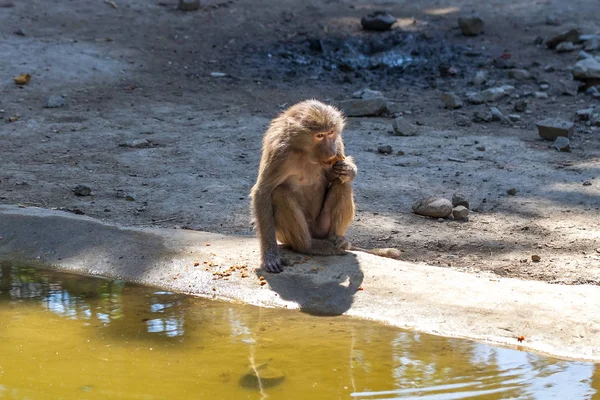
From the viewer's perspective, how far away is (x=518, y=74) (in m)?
14.4

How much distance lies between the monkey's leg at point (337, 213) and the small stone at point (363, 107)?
5526 mm

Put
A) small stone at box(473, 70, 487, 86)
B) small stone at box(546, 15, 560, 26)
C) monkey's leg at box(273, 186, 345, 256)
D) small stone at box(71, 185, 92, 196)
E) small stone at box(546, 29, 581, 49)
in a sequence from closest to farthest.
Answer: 1. monkey's leg at box(273, 186, 345, 256)
2. small stone at box(71, 185, 92, 196)
3. small stone at box(473, 70, 487, 86)
4. small stone at box(546, 29, 581, 49)
5. small stone at box(546, 15, 560, 26)

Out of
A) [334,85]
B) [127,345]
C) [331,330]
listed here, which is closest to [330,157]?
[331,330]

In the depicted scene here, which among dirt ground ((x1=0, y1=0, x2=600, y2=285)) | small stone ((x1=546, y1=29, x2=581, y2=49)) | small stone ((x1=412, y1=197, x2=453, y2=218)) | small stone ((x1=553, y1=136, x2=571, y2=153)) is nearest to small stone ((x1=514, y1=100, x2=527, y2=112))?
dirt ground ((x1=0, y1=0, x2=600, y2=285))

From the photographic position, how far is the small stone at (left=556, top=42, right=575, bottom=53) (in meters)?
15.7

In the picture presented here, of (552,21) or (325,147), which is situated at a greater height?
(552,21)

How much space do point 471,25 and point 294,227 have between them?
11.2m

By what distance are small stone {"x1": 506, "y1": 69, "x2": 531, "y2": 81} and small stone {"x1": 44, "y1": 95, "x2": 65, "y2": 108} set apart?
24.1ft

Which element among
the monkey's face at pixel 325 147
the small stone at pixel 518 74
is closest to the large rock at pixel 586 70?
the small stone at pixel 518 74

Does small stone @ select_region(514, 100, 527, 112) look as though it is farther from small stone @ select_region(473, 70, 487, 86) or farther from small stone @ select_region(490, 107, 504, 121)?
small stone @ select_region(473, 70, 487, 86)

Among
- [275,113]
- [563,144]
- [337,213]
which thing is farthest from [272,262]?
[275,113]

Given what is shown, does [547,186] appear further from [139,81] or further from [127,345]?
[139,81]

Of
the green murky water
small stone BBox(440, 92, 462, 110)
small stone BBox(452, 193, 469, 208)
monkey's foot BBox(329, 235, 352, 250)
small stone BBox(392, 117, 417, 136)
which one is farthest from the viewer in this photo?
small stone BBox(440, 92, 462, 110)

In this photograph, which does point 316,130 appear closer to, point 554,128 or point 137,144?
point 137,144
